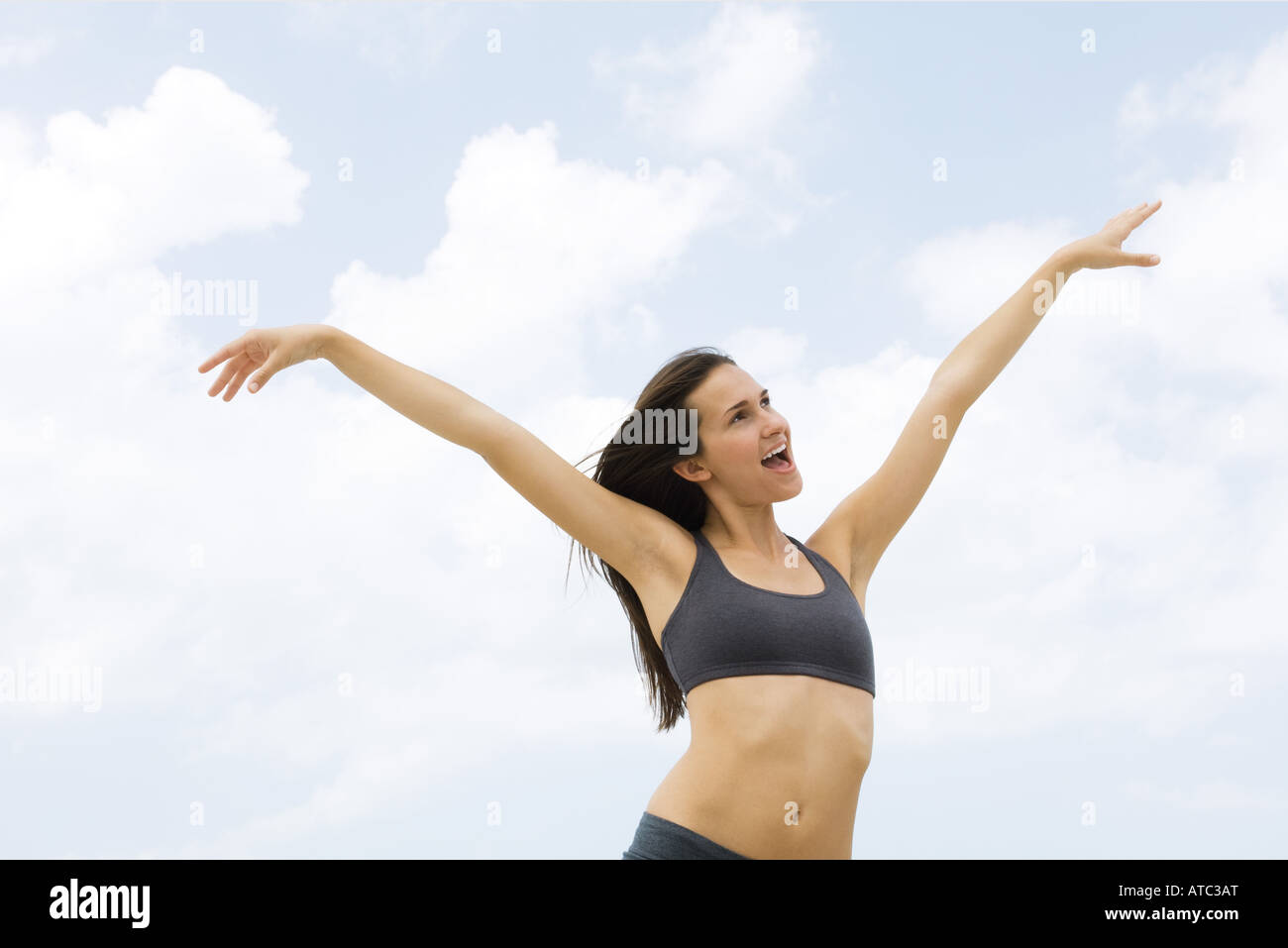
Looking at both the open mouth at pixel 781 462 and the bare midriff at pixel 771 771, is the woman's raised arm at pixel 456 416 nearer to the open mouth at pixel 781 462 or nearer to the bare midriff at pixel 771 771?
the open mouth at pixel 781 462

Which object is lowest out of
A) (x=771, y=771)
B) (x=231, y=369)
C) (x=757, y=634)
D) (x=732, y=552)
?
(x=771, y=771)

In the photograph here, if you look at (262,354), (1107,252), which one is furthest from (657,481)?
(1107,252)

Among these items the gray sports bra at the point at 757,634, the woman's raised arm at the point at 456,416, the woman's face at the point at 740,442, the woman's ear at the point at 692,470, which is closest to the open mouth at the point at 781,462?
the woman's face at the point at 740,442

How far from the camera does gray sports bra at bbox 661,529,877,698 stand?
3889 mm

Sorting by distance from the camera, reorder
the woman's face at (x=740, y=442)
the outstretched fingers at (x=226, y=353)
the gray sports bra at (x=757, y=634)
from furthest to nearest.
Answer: the woman's face at (x=740, y=442) → the gray sports bra at (x=757, y=634) → the outstretched fingers at (x=226, y=353)

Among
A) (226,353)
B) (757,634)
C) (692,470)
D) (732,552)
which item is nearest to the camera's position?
(226,353)

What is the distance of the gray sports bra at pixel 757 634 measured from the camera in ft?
12.8

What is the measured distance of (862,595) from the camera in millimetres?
4633

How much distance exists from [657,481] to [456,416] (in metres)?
0.98

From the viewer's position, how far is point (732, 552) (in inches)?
170

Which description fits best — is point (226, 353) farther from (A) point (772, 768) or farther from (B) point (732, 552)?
(A) point (772, 768)
